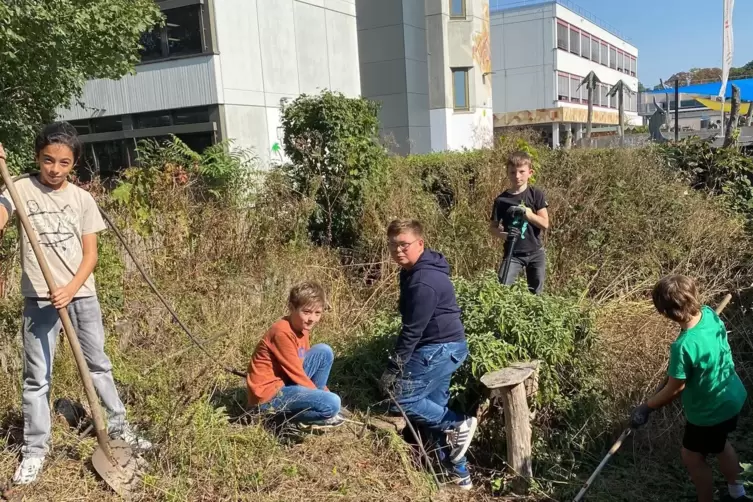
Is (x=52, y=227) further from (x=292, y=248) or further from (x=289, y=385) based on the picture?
(x=292, y=248)

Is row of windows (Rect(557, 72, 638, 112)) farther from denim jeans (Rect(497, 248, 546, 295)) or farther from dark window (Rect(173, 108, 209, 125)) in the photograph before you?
denim jeans (Rect(497, 248, 546, 295))

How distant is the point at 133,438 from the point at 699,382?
3.06 m

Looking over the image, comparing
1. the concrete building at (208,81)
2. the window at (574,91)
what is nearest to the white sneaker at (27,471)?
the concrete building at (208,81)

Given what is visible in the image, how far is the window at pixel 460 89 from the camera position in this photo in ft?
74.9

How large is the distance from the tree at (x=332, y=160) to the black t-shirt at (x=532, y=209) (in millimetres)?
2371

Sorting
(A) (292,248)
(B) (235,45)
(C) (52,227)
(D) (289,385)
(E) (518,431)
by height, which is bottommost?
(E) (518,431)

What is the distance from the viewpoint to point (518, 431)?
11.6ft

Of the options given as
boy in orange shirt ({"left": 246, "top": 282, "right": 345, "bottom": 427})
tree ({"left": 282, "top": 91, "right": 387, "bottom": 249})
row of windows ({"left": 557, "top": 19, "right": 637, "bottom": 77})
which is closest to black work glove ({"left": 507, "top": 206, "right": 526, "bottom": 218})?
boy in orange shirt ({"left": 246, "top": 282, "right": 345, "bottom": 427})

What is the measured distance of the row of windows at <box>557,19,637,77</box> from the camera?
35.2 metres

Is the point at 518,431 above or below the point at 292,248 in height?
below

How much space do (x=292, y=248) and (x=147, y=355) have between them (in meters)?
2.18

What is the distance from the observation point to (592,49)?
4075 centimetres

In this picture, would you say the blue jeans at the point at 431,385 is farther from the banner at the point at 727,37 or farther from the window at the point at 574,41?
the window at the point at 574,41

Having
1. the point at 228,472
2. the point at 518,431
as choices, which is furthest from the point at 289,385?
the point at 518,431
